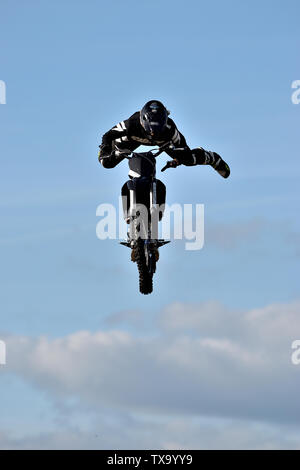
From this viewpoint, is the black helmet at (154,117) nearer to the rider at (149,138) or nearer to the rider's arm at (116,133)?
the rider at (149,138)

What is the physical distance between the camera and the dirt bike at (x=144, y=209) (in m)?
70.9

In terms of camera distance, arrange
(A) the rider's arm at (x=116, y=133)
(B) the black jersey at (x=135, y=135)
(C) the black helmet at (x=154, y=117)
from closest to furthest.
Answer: (C) the black helmet at (x=154, y=117) → (B) the black jersey at (x=135, y=135) → (A) the rider's arm at (x=116, y=133)

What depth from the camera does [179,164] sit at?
7175 cm

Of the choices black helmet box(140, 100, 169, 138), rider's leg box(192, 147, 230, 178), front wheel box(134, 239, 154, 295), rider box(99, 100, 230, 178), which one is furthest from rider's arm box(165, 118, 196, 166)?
Result: front wheel box(134, 239, 154, 295)

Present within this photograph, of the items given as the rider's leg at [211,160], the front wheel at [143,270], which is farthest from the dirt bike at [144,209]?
the rider's leg at [211,160]

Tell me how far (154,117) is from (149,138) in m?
1.56

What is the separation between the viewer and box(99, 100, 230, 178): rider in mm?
71000

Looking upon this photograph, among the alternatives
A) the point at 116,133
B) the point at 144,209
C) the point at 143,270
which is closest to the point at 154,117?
the point at 116,133

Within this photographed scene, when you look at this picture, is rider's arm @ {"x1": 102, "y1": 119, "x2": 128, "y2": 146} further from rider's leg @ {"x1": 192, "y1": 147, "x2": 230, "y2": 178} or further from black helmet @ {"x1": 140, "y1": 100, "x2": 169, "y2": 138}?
rider's leg @ {"x1": 192, "y1": 147, "x2": 230, "y2": 178}

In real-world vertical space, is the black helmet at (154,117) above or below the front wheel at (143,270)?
above
